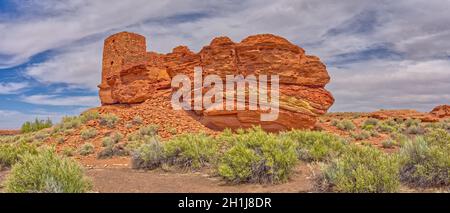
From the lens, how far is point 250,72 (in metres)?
23.2

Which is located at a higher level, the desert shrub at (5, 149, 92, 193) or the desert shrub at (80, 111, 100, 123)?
the desert shrub at (80, 111, 100, 123)

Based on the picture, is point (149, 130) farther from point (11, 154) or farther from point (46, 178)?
point (46, 178)

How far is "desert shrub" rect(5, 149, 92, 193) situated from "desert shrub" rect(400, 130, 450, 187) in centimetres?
628

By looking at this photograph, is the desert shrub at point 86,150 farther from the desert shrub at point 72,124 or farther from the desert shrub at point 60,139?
the desert shrub at point 72,124

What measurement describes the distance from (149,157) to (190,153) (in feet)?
5.03

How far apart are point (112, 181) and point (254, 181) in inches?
133

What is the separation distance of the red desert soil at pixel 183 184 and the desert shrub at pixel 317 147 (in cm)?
88

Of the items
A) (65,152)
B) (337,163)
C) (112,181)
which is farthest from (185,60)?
(337,163)

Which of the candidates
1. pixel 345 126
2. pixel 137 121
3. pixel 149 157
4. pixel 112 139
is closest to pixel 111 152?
pixel 112 139

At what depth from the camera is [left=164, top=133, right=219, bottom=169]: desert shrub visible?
1091 cm

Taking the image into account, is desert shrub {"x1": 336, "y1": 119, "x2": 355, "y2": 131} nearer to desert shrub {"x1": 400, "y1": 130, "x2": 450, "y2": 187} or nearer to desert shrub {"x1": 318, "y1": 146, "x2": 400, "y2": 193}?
desert shrub {"x1": 400, "y1": 130, "x2": 450, "y2": 187}

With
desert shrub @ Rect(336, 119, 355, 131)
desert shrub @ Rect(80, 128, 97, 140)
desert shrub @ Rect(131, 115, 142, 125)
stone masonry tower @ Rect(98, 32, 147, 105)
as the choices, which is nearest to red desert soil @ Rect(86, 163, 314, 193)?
desert shrub @ Rect(80, 128, 97, 140)

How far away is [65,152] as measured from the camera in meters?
17.7
